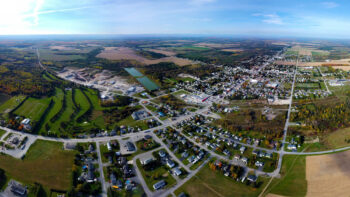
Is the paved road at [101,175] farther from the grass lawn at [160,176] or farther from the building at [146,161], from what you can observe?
the building at [146,161]

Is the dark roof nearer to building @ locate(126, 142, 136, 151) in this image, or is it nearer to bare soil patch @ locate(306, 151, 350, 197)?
building @ locate(126, 142, 136, 151)

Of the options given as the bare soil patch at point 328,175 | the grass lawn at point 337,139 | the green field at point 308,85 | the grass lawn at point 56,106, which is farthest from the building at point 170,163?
the green field at point 308,85

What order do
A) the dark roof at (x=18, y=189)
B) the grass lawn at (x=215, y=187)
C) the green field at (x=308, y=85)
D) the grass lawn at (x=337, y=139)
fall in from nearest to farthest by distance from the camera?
the dark roof at (x=18, y=189) < the grass lawn at (x=215, y=187) < the grass lawn at (x=337, y=139) < the green field at (x=308, y=85)

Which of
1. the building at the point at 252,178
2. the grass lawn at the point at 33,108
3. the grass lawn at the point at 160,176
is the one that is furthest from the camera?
the grass lawn at the point at 33,108

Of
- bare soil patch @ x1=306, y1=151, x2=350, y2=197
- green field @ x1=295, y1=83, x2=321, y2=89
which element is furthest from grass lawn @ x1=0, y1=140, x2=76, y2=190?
green field @ x1=295, y1=83, x2=321, y2=89

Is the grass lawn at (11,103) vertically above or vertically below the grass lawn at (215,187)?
above

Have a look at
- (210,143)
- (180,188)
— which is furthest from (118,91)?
(180,188)
